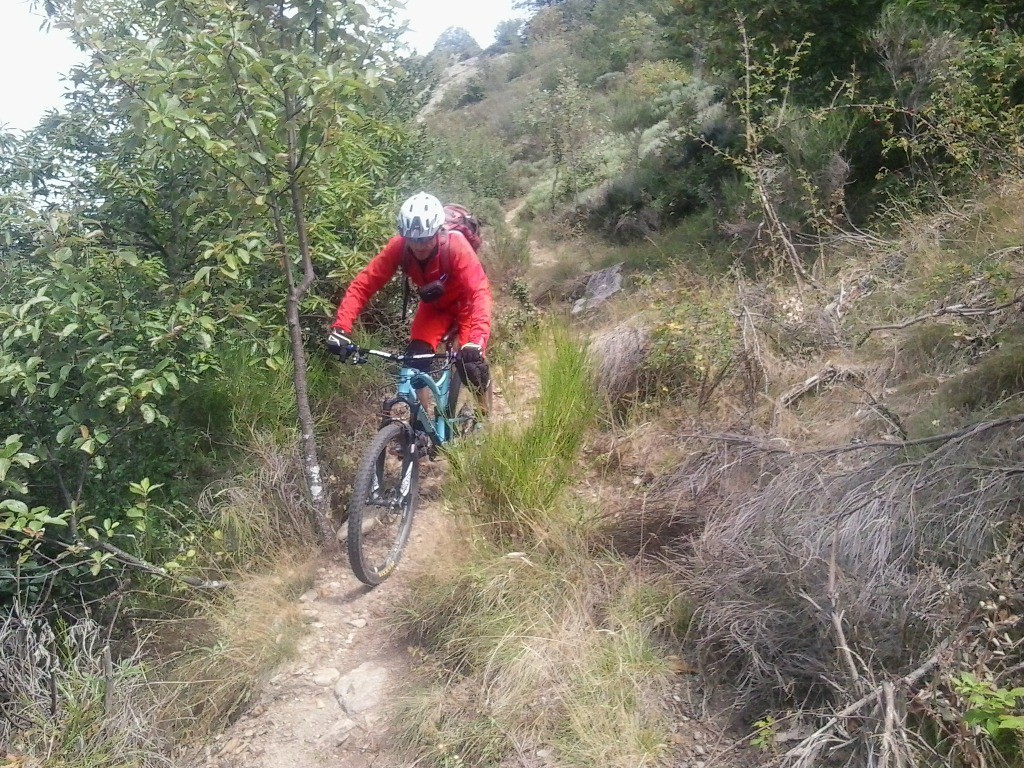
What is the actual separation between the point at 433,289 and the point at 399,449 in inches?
39.2

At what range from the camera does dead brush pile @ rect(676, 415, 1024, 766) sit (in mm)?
2299

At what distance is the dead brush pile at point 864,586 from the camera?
230cm

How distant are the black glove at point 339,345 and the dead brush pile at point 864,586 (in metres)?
2.13

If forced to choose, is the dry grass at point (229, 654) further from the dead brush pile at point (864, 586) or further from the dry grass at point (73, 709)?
the dead brush pile at point (864, 586)

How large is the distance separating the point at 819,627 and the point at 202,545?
343 centimetres

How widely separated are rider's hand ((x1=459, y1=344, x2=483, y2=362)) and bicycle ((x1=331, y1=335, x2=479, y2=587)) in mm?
176

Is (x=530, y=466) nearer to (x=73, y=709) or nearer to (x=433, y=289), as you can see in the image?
(x=433, y=289)

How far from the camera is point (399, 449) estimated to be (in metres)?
4.39

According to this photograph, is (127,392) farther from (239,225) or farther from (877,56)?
(877,56)

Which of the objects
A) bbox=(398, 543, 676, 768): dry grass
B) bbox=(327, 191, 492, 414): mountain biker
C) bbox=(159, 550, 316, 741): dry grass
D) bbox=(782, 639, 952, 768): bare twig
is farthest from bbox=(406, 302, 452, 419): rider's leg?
bbox=(782, 639, 952, 768): bare twig

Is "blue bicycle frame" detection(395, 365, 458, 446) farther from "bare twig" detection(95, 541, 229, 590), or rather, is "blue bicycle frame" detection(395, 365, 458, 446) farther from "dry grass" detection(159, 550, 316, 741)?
"bare twig" detection(95, 541, 229, 590)

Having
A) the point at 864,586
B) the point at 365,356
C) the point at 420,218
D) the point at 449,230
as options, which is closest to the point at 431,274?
the point at 449,230

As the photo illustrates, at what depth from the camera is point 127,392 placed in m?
3.63

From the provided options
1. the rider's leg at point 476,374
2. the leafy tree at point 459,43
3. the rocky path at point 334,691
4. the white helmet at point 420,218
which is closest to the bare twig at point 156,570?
the rocky path at point 334,691
